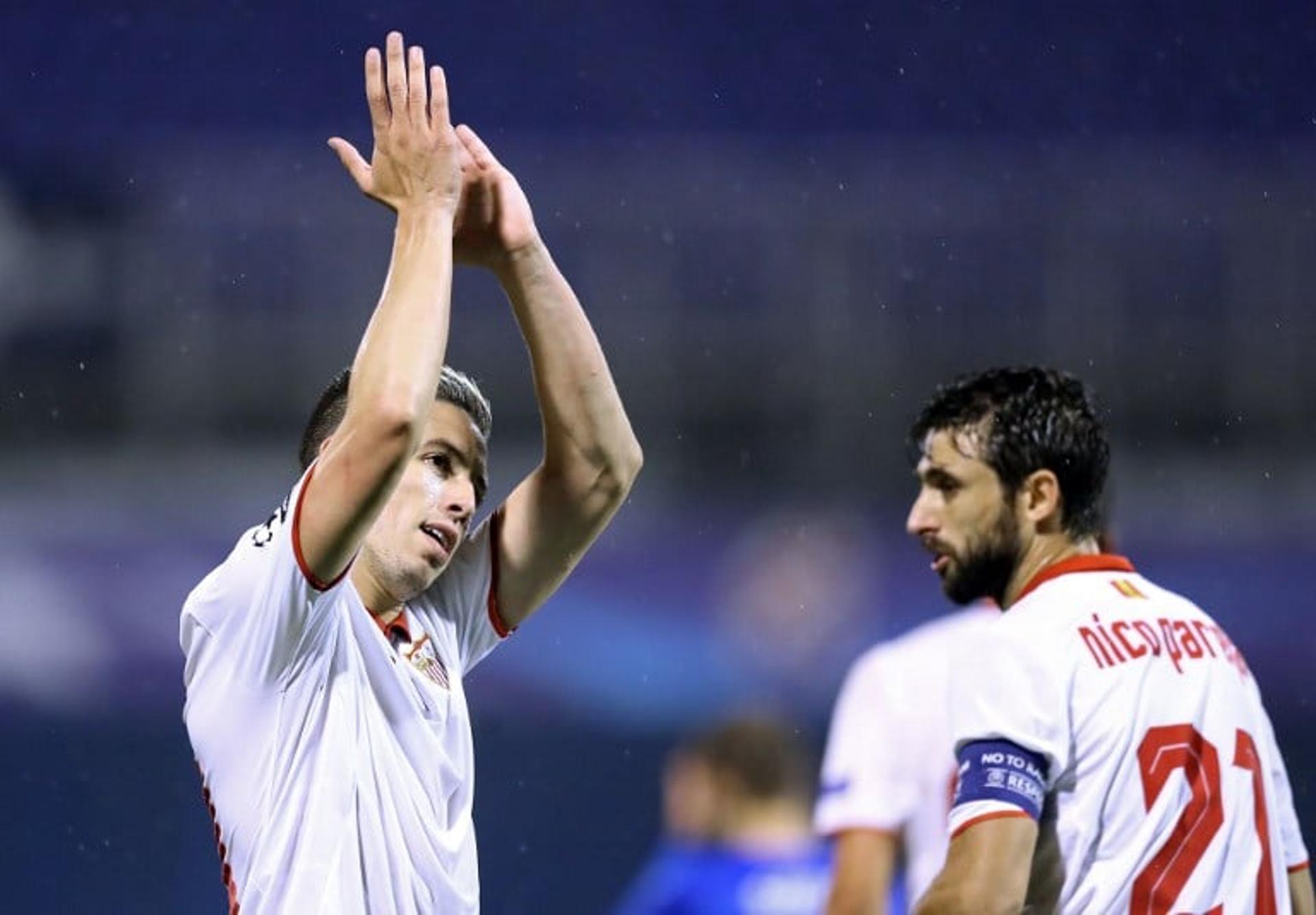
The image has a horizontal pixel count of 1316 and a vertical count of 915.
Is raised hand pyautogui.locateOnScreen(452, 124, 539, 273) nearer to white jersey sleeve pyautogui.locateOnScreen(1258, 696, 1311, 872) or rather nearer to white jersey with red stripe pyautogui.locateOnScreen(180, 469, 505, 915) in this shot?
white jersey with red stripe pyautogui.locateOnScreen(180, 469, 505, 915)

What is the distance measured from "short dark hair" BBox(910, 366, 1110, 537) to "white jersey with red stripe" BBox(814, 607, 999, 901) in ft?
2.74

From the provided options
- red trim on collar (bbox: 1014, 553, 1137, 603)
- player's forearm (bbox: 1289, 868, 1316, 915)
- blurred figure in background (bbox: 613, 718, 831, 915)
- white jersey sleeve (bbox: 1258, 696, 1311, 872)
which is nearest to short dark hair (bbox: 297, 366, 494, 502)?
red trim on collar (bbox: 1014, 553, 1137, 603)

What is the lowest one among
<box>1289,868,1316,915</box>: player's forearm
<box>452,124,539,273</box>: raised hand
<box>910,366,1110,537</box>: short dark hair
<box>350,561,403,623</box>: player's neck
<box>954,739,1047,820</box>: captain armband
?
<box>1289,868,1316,915</box>: player's forearm

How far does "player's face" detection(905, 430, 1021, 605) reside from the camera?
3646mm

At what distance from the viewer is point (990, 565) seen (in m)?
3.66

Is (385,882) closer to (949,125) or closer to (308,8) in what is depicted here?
(949,125)

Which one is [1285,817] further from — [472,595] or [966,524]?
[472,595]

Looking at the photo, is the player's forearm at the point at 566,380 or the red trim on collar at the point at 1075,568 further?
the red trim on collar at the point at 1075,568

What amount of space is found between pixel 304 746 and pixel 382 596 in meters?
0.34

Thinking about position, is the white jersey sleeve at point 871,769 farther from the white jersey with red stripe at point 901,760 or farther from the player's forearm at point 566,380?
the player's forearm at point 566,380

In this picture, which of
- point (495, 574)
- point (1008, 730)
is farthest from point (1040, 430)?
point (495, 574)

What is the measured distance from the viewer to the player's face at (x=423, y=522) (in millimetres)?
3102

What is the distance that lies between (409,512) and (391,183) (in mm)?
484

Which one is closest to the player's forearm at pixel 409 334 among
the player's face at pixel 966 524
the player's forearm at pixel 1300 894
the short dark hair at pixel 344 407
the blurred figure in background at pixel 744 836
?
the short dark hair at pixel 344 407
